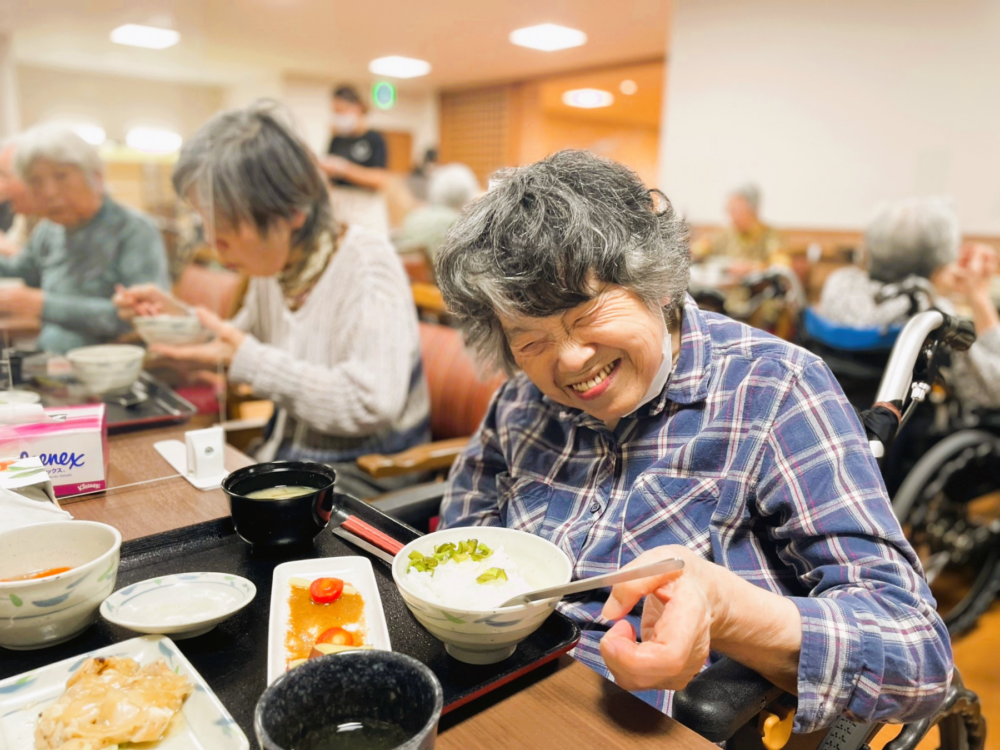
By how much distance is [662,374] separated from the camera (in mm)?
1031

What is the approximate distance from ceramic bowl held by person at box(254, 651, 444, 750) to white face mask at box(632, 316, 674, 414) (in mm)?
566

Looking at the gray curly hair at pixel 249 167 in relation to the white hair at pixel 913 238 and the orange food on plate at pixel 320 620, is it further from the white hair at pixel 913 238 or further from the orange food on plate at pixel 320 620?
the white hair at pixel 913 238

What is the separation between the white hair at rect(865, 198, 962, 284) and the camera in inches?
88.0

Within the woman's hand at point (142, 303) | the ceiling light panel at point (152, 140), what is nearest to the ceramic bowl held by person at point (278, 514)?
the woman's hand at point (142, 303)

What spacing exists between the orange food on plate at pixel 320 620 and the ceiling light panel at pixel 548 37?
23.7 feet

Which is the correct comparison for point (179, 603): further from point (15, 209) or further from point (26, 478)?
point (15, 209)

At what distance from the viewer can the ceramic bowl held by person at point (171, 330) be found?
180cm

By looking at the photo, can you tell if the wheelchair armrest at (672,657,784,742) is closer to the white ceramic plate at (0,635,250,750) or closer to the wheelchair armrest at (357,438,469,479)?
the white ceramic plate at (0,635,250,750)

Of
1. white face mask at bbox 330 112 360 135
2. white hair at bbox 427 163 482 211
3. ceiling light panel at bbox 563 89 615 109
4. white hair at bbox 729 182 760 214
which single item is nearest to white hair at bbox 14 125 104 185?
white hair at bbox 427 163 482 211

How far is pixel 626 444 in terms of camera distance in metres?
1.08

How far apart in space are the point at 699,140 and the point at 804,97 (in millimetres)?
960

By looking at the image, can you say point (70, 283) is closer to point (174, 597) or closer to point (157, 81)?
point (157, 81)

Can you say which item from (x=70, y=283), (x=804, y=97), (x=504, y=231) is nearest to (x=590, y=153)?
Answer: (x=504, y=231)

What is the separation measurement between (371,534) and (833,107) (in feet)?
18.7
